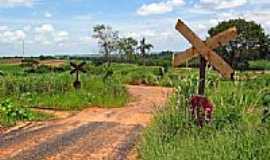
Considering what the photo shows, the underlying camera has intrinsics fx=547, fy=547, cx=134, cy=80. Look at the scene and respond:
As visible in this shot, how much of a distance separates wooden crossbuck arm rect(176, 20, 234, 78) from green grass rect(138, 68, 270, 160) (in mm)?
413

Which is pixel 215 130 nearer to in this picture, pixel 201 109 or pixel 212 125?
Answer: pixel 212 125

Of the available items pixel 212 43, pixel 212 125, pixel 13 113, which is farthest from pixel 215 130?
pixel 13 113

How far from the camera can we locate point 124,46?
5275 cm

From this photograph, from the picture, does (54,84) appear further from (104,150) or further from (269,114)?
(269,114)

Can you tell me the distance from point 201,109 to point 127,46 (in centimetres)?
4692

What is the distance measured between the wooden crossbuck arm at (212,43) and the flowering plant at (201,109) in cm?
87

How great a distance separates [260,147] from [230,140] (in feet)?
1.99

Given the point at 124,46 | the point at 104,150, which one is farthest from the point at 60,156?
the point at 124,46

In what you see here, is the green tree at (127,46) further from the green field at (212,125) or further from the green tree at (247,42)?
the green field at (212,125)

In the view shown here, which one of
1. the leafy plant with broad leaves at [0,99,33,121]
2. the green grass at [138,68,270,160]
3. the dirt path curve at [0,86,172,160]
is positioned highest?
the green grass at [138,68,270,160]

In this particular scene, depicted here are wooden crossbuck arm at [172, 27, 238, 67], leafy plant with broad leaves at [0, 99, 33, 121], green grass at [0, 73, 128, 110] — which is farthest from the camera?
green grass at [0, 73, 128, 110]

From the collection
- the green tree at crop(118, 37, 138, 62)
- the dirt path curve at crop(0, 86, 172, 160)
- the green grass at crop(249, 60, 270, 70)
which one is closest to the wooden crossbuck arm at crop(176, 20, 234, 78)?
the dirt path curve at crop(0, 86, 172, 160)

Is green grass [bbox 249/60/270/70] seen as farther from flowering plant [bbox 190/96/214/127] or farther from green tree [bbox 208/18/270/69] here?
flowering plant [bbox 190/96/214/127]

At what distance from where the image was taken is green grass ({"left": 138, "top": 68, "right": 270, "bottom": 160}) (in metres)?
5.34
